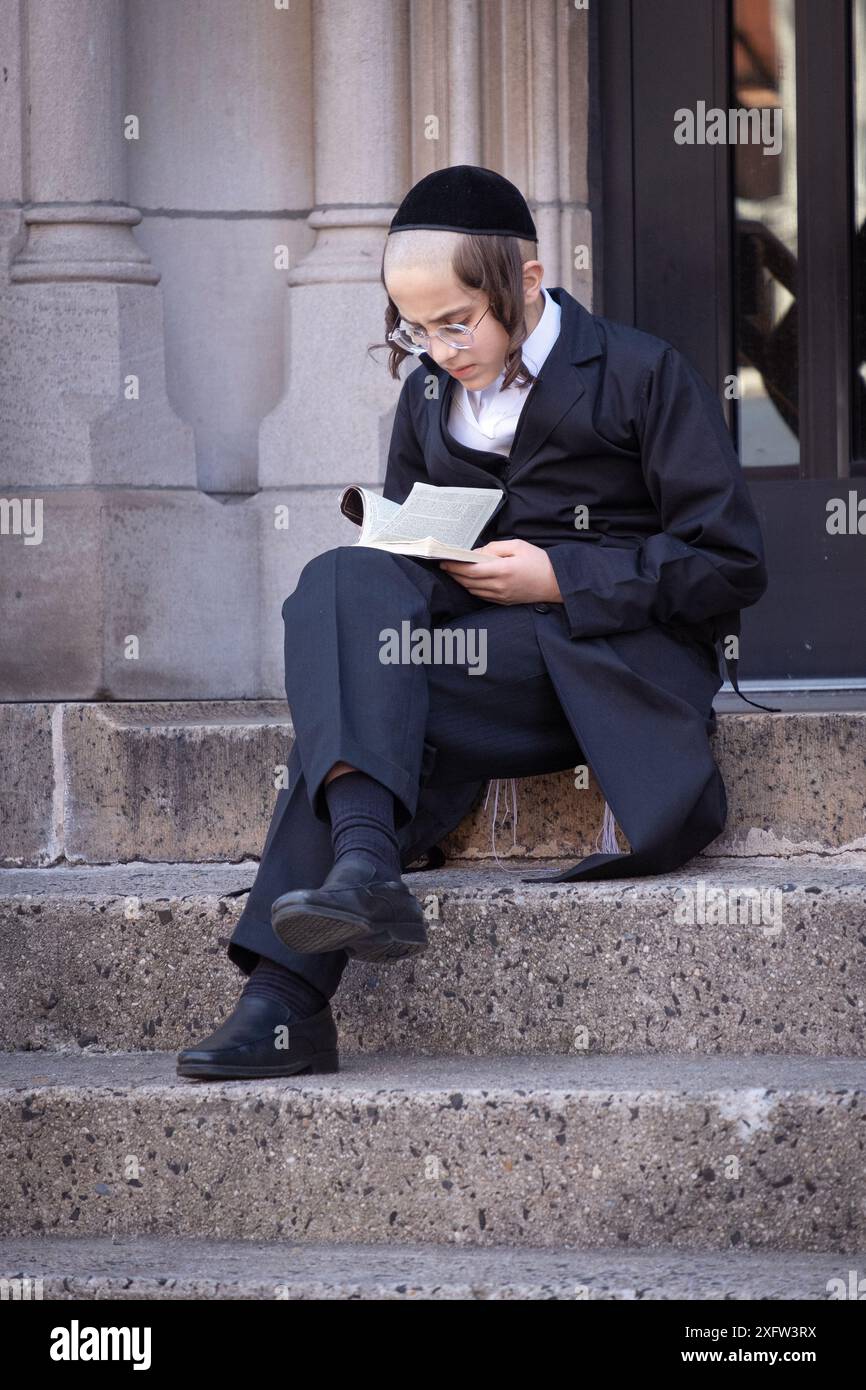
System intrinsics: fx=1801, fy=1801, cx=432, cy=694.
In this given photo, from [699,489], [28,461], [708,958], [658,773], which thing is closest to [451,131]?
[28,461]

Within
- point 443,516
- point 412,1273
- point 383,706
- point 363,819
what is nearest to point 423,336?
point 443,516

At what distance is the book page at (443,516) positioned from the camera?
9.36ft

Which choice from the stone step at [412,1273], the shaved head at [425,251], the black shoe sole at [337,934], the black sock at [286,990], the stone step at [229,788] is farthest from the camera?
the stone step at [229,788]

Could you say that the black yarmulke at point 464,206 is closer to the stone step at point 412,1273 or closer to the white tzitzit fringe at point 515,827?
the white tzitzit fringe at point 515,827

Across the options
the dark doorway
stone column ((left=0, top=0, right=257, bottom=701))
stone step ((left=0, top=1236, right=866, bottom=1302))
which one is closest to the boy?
stone step ((left=0, top=1236, right=866, bottom=1302))

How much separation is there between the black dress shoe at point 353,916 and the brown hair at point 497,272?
36.8 inches

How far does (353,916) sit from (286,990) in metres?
0.30

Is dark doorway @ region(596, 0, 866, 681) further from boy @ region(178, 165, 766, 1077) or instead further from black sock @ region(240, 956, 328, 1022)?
black sock @ region(240, 956, 328, 1022)

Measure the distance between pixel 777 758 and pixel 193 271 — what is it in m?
1.84

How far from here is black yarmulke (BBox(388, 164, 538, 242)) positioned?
2.82 metres

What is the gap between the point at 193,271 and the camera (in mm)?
4121

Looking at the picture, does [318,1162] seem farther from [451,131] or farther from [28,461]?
[451,131]

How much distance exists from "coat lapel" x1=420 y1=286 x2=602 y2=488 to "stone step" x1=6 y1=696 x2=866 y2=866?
1.83ft

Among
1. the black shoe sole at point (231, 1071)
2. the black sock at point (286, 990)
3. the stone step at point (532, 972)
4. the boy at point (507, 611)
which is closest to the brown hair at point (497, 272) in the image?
the boy at point (507, 611)
